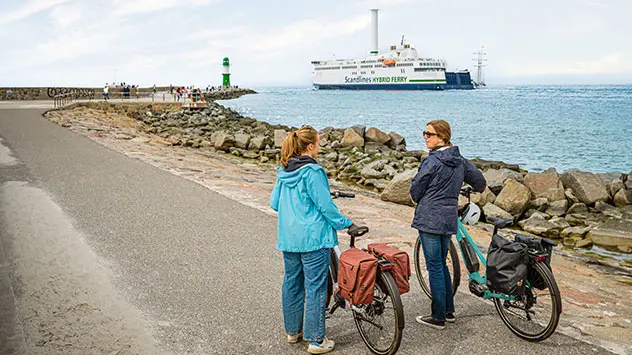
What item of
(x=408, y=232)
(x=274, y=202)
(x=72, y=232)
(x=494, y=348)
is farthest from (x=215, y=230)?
(x=494, y=348)

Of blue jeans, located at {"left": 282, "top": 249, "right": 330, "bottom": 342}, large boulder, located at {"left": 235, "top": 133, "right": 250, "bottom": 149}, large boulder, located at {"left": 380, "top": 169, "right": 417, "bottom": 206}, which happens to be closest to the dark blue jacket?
blue jeans, located at {"left": 282, "top": 249, "right": 330, "bottom": 342}

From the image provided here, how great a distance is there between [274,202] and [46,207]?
5.78m

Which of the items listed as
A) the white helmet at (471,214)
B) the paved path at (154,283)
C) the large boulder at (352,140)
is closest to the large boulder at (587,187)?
the paved path at (154,283)

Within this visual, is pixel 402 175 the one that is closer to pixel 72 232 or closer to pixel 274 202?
pixel 72 232

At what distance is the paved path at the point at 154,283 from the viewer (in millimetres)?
4113

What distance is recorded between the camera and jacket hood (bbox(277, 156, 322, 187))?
12.1 ft

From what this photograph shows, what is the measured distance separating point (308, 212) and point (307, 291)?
0.56m

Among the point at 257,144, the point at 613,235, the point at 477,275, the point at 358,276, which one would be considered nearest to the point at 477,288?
the point at 477,275

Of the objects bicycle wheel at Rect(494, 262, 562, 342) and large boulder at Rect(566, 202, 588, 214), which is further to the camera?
large boulder at Rect(566, 202, 588, 214)

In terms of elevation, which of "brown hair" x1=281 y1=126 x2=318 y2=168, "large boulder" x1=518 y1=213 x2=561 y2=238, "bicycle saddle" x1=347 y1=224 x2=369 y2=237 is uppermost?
"brown hair" x1=281 y1=126 x2=318 y2=168

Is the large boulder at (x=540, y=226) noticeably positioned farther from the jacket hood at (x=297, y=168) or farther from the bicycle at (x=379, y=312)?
the jacket hood at (x=297, y=168)

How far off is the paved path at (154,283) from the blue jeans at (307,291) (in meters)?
0.21

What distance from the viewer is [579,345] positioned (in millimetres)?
4070

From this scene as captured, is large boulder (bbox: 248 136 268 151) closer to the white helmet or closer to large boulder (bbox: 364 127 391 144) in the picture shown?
large boulder (bbox: 364 127 391 144)
